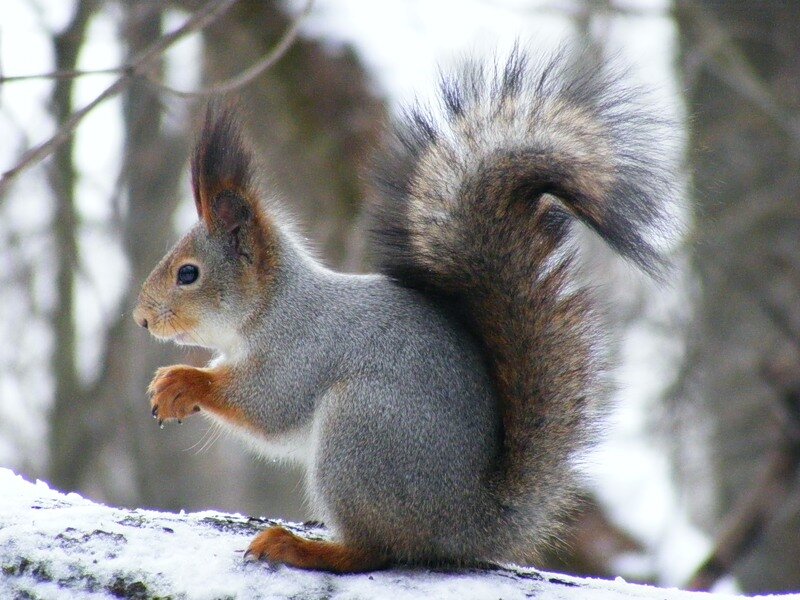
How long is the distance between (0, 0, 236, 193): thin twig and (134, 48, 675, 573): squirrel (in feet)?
1.03

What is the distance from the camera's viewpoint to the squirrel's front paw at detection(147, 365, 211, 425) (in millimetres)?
1963

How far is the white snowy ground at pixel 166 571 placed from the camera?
1.60 meters

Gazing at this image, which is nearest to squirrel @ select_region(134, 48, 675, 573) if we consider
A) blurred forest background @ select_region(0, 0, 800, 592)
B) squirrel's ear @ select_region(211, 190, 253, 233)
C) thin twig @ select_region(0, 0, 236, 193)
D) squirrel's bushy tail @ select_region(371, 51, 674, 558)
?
squirrel's bushy tail @ select_region(371, 51, 674, 558)

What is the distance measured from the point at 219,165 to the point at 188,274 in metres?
0.24

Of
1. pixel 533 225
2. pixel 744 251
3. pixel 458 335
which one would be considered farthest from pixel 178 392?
pixel 744 251

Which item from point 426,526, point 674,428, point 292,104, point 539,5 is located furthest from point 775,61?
point 426,526

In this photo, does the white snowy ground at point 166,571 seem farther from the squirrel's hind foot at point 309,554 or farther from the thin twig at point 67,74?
the thin twig at point 67,74

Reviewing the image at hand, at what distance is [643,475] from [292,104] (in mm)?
Result: 2884

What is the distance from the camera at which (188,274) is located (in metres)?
2.16

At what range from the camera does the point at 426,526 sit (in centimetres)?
177

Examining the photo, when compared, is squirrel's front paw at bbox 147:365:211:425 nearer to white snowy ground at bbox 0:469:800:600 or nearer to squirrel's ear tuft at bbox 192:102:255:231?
white snowy ground at bbox 0:469:800:600

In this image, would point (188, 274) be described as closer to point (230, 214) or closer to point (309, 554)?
point (230, 214)

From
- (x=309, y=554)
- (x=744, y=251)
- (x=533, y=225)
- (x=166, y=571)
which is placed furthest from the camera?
(x=744, y=251)

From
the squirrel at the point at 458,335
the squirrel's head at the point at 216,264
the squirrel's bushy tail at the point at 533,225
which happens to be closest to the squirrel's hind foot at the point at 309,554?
the squirrel at the point at 458,335
